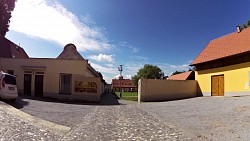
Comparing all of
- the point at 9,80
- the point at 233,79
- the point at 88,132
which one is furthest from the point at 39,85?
the point at 233,79

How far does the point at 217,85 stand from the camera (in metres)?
25.9

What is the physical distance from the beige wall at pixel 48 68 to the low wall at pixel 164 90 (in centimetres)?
436

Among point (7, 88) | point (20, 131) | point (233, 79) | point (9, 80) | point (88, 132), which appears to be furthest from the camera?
Answer: point (233, 79)

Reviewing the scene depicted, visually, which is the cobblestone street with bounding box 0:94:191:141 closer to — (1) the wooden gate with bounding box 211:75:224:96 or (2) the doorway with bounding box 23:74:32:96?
(2) the doorway with bounding box 23:74:32:96

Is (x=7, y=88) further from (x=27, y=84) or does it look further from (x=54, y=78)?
(x=27, y=84)

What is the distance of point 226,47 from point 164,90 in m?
7.82

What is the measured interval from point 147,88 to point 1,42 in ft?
64.1

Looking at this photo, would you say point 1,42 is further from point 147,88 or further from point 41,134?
point 41,134

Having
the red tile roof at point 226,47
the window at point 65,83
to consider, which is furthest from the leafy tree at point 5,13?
the red tile roof at point 226,47

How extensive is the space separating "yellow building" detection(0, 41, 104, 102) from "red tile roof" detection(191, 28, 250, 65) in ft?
40.0

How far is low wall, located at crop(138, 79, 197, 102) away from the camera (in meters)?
25.0

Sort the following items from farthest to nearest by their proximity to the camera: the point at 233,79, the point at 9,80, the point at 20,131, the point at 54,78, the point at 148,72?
the point at 148,72, the point at 54,78, the point at 233,79, the point at 9,80, the point at 20,131

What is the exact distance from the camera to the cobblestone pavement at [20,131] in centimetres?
725

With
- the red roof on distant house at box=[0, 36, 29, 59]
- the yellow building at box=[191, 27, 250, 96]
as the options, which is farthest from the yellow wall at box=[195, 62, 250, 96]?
the red roof on distant house at box=[0, 36, 29, 59]
